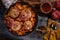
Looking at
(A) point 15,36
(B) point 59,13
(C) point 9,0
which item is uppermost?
(C) point 9,0

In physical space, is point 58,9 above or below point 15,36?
above

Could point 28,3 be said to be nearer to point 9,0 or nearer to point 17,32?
point 9,0

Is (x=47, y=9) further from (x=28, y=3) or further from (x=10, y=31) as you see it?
(x=10, y=31)

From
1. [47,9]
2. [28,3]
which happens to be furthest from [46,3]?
[28,3]

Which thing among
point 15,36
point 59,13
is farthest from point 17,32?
point 59,13

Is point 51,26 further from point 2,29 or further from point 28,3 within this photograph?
point 2,29

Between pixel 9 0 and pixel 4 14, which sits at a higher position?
pixel 9 0
